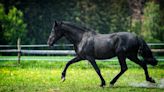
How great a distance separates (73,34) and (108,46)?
1.12 m

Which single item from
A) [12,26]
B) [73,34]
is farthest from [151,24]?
[73,34]

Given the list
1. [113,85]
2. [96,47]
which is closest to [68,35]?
[96,47]

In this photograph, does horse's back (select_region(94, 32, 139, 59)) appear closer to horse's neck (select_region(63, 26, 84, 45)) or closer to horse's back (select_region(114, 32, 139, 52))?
horse's back (select_region(114, 32, 139, 52))

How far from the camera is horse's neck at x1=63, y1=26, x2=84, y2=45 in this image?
11.4 meters

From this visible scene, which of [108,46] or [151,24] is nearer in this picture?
[108,46]

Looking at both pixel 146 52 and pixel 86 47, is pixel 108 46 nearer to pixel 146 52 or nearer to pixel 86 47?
pixel 86 47

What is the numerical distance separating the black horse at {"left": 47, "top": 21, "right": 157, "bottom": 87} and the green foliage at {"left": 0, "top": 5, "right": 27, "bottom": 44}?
22755mm

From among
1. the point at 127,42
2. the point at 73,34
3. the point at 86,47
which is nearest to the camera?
the point at 127,42

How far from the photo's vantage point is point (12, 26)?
35656 mm

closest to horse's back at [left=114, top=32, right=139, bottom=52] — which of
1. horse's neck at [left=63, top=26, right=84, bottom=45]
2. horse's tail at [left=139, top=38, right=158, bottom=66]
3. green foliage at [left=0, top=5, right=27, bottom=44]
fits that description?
horse's tail at [left=139, top=38, right=158, bottom=66]

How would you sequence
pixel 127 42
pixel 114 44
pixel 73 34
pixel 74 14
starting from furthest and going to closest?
1. pixel 74 14
2. pixel 73 34
3. pixel 114 44
4. pixel 127 42

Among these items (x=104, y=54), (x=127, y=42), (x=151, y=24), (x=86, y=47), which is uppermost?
(x=127, y=42)

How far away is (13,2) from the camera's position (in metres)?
42.1

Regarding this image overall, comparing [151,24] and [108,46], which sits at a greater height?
[108,46]
